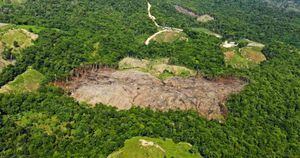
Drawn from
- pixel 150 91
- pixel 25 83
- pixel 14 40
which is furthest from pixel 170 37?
pixel 25 83

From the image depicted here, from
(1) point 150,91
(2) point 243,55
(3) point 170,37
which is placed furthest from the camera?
(3) point 170,37

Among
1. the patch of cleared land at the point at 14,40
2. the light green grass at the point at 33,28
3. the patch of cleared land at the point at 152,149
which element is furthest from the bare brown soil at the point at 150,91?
the light green grass at the point at 33,28

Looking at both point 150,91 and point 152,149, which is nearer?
point 152,149

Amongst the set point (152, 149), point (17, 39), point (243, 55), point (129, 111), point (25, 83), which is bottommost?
point (243, 55)

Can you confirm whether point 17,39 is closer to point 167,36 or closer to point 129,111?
point 167,36

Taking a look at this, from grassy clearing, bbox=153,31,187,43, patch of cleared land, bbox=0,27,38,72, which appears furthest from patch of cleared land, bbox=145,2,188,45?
patch of cleared land, bbox=0,27,38,72

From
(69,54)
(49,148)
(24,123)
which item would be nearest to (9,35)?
(69,54)

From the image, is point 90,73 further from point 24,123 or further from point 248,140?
point 248,140
